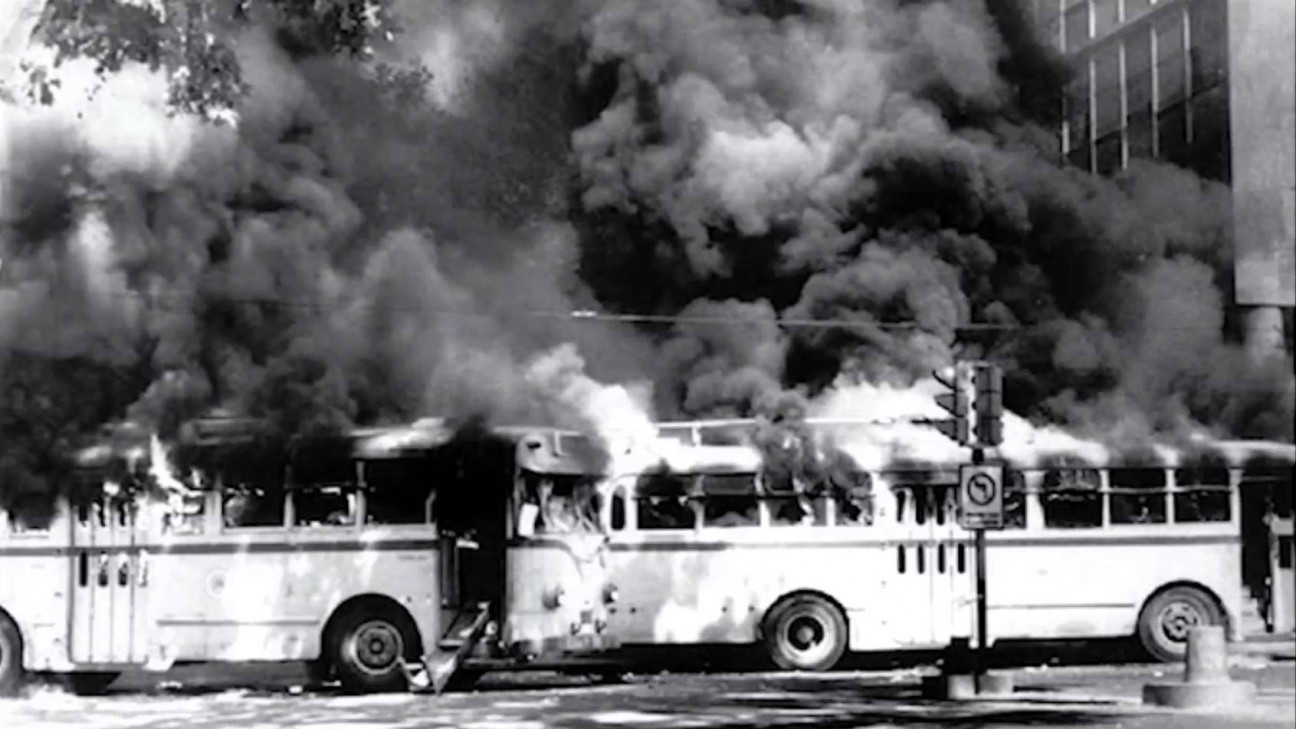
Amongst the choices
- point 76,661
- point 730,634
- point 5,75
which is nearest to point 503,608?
point 730,634

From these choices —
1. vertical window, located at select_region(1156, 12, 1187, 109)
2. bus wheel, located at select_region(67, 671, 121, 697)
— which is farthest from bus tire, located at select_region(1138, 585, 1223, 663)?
bus wheel, located at select_region(67, 671, 121, 697)

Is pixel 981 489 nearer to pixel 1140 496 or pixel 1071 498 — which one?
pixel 1071 498

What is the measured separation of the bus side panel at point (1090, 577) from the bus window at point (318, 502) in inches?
106

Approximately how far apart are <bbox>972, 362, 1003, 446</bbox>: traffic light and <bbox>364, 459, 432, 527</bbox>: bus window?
2.22 meters

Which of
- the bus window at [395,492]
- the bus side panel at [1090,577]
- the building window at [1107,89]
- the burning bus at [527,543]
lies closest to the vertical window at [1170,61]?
the building window at [1107,89]

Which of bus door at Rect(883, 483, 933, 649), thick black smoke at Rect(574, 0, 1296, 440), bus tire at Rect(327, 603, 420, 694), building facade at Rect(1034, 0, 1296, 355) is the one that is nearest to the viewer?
building facade at Rect(1034, 0, 1296, 355)

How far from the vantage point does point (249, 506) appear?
9.22 meters

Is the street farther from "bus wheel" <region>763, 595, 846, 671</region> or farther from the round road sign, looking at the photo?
the round road sign

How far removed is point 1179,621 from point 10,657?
15.4ft

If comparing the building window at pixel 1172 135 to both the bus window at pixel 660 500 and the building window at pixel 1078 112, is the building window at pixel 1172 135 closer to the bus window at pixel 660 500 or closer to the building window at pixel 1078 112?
the building window at pixel 1078 112

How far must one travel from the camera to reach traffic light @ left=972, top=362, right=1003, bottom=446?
29.4ft

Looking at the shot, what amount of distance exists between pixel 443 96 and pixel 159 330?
1.47 metres

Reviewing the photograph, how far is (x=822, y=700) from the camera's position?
922cm

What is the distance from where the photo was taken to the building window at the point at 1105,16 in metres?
9.04
